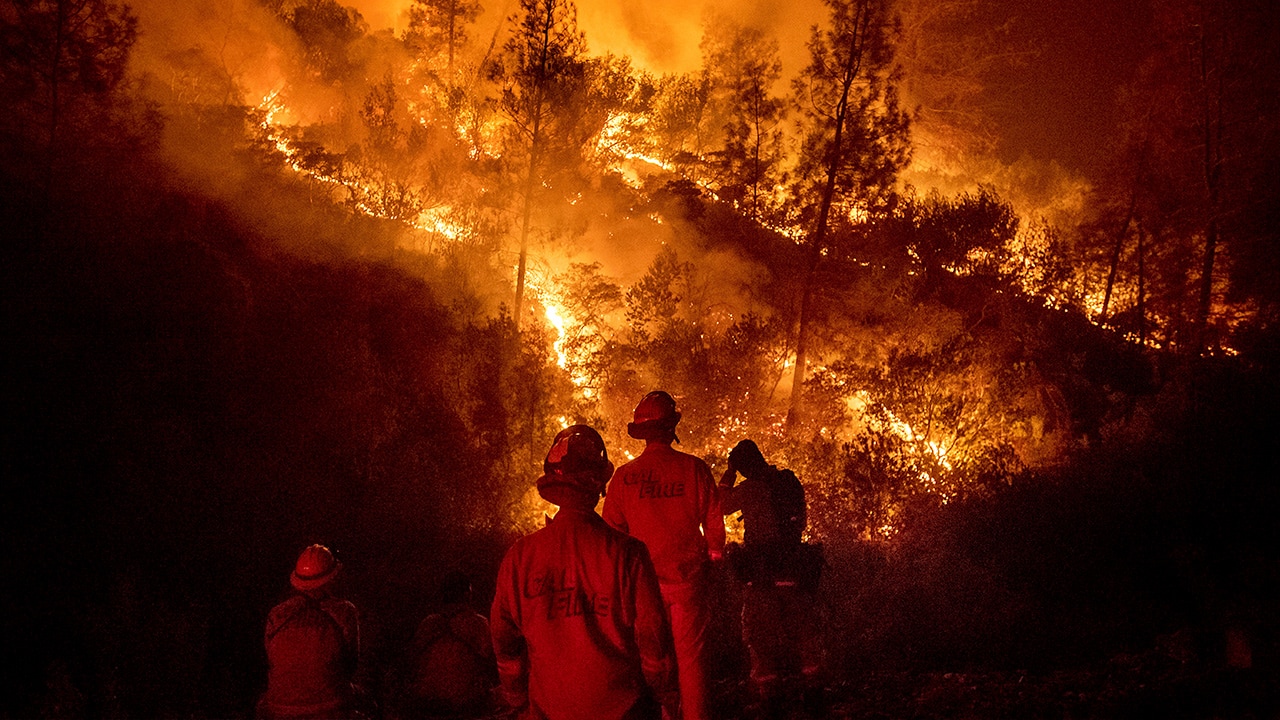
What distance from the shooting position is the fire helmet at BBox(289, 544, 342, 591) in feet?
14.8

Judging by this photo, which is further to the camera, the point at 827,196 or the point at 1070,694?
the point at 827,196

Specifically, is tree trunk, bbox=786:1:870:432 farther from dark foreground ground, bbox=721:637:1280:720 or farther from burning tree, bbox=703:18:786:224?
dark foreground ground, bbox=721:637:1280:720

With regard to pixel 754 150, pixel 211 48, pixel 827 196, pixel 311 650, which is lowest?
pixel 311 650

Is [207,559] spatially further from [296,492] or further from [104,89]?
[104,89]

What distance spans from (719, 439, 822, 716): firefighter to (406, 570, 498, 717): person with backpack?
82.9 inches

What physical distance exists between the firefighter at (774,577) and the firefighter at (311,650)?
2833mm

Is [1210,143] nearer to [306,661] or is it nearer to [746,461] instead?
[746,461]

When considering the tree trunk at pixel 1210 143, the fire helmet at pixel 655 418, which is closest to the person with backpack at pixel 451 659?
the fire helmet at pixel 655 418

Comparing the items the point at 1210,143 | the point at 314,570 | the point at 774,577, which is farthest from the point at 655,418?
the point at 1210,143

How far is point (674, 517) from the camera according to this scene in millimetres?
4852

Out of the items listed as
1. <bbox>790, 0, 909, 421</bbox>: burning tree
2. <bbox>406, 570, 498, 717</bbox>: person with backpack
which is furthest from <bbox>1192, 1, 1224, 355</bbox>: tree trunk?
<bbox>406, 570, 498, 717</bbox>: person with backpack

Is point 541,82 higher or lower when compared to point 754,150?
lower

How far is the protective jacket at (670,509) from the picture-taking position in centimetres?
485

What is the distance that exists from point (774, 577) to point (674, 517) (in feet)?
5.64
